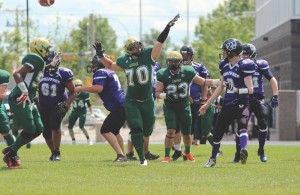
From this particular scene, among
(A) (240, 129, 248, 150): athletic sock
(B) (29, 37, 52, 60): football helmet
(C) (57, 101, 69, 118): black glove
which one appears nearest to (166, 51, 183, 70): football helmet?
(A) (240, 129, 248, 150): athletic sock

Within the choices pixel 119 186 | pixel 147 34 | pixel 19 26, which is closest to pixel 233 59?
pixel 119 186

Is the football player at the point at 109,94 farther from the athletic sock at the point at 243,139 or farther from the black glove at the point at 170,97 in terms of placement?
the athletic sock at the point at 243,139

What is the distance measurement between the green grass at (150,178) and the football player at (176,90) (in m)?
0.95

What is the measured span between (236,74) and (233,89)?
0.90 feet

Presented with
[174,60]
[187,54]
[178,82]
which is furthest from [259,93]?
[187,54]

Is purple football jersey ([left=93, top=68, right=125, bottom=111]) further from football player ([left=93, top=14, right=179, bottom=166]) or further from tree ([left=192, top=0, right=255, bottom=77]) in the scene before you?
tree ([left=192, top=0, right=255, bottom=77])

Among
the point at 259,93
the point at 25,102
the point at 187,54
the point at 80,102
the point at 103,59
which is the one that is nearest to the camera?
the point at 25,102

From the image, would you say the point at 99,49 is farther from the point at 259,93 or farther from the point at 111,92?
the point at 259,93

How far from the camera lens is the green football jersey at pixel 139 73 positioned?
55.3 feet

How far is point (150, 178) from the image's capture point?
46.9 feet

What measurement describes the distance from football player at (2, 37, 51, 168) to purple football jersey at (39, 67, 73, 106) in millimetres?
2469

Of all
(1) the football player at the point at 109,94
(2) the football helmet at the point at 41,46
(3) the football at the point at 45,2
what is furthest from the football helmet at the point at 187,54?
(3) the football at the point at 45,2

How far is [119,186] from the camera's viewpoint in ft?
43.0

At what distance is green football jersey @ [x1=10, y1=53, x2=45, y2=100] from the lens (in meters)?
16.0
